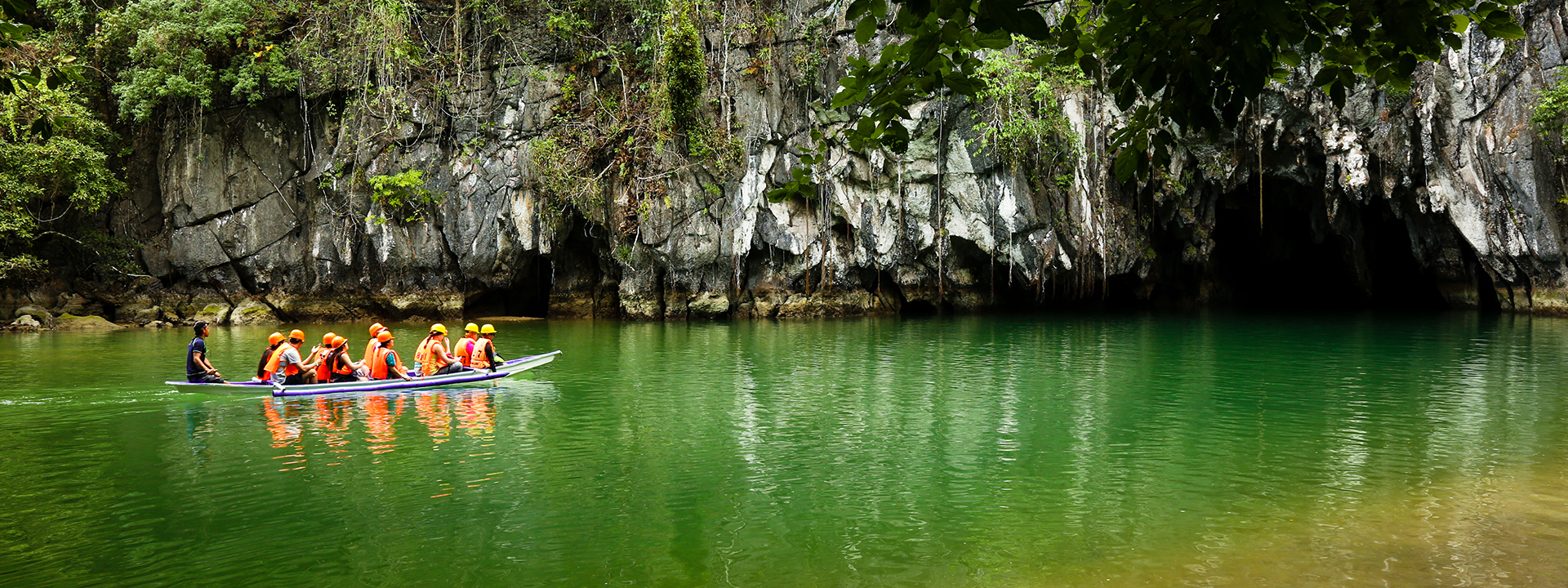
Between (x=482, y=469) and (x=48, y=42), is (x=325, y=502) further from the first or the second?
(x=48, y=42)

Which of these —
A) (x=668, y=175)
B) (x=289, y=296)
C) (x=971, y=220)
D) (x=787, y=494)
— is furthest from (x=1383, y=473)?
(x=289, y=296)

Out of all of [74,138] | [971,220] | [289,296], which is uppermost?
[74,138]

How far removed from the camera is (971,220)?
25.9m

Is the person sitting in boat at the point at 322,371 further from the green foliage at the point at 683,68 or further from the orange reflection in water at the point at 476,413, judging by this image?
the green foliage at the point at 683,68

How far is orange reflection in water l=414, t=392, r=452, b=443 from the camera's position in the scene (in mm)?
9461

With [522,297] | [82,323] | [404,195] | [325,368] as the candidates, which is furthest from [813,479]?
[82,323]

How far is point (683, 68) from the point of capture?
25422mm

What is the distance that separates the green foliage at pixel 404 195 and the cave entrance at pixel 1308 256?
23.7 metres

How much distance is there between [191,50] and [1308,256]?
36.7 metres

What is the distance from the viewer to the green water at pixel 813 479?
5.45 meters

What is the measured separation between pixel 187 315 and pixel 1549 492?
97.9 ft

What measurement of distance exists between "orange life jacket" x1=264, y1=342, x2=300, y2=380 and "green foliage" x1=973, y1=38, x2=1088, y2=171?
1810 cm

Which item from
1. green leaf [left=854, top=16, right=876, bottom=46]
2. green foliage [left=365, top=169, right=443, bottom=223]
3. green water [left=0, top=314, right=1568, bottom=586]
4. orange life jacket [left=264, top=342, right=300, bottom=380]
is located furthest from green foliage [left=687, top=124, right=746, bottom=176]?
green leaf [left=854, top=16, right=876, bottom=46]

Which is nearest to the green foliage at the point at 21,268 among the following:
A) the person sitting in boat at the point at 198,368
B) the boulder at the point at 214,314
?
the boulder at the point at 214,314
